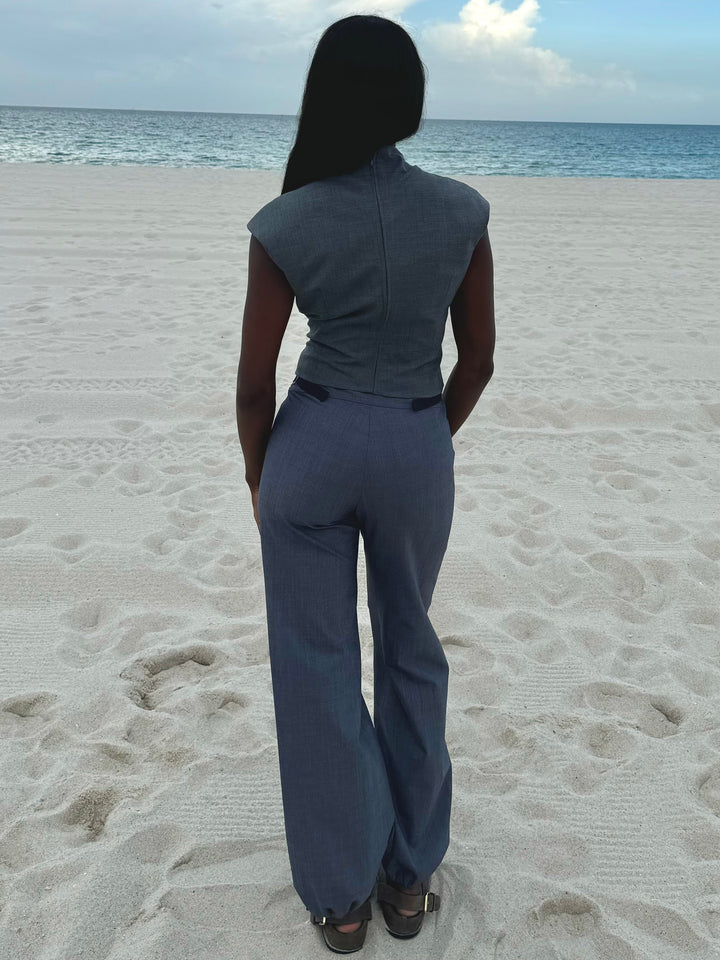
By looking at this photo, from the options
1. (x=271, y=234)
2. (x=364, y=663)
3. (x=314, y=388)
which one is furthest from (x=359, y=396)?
(x=364, y=663)

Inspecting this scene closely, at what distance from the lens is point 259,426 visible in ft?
5.62

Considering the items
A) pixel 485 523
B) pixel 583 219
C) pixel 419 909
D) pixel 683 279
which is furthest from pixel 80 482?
pixel 583 219

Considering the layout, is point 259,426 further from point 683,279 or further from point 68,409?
point 683,279

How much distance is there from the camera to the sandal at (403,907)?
1.94 m

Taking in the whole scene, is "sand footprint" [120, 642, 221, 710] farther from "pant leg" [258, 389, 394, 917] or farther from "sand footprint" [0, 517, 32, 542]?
"sand footprint" [0, 517, 32, 542]

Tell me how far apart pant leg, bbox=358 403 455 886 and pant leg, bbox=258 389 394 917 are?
5 cm

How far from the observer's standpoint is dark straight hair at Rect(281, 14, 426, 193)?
143cm

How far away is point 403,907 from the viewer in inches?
76.8

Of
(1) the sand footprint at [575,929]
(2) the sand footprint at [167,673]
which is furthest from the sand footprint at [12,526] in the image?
(1) the sand footprint at [575,929]

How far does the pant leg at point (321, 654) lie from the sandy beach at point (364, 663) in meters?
0.29

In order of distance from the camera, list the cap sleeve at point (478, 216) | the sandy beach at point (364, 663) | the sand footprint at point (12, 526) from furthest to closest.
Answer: the sand footprint at point (12, 526), the sandy beach at point (364, 663), the cap sleeve at point (478, 216)

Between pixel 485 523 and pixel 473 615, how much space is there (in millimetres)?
758

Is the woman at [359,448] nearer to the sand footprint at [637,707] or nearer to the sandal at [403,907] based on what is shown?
the sandal at [403,907]

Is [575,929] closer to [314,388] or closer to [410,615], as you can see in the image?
[410,615]
